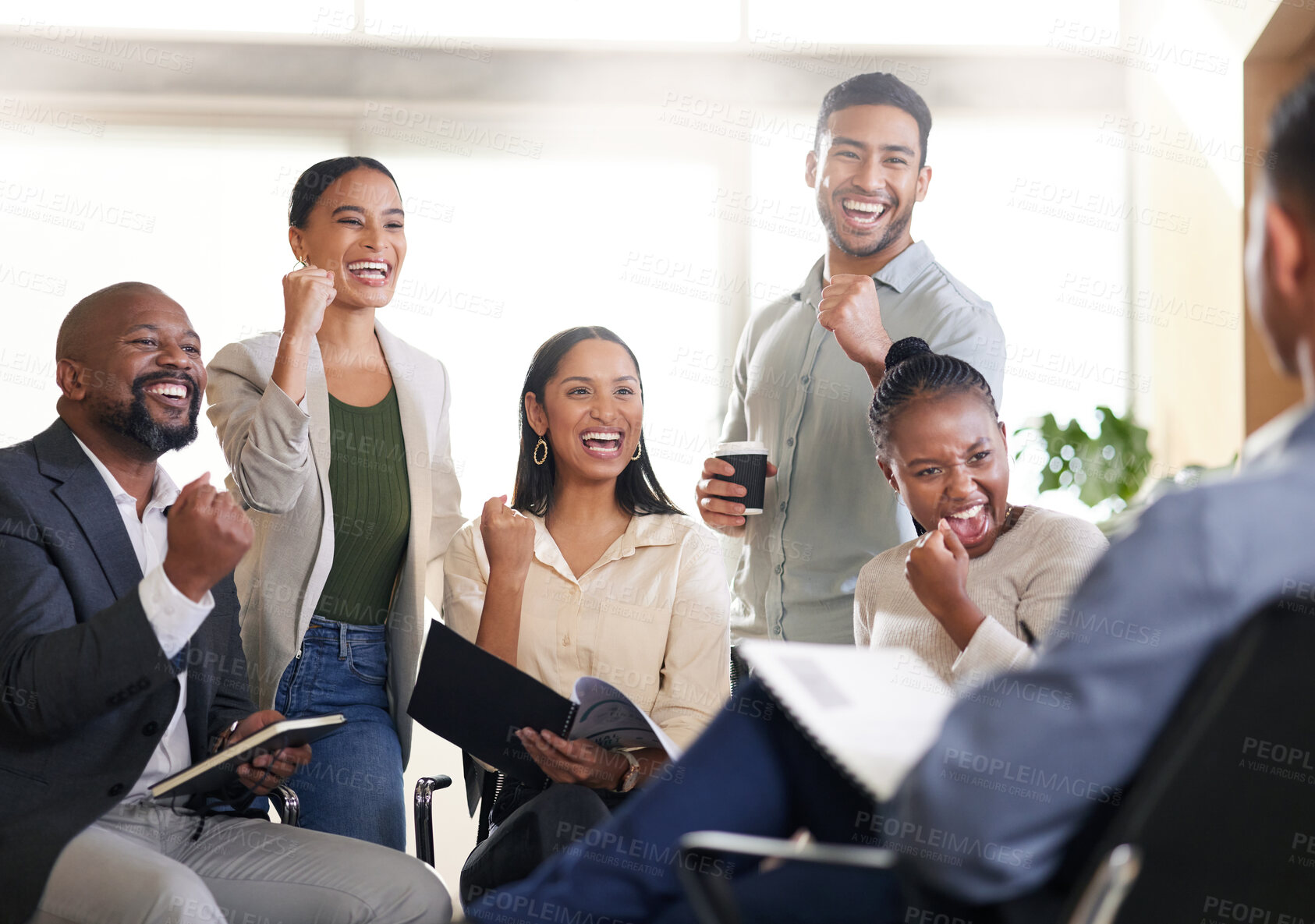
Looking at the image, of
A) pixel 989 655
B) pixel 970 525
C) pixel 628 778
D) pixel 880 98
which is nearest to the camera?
pixel 989 655

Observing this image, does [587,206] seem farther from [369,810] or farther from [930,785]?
[930,785]

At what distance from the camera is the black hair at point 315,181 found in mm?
2441

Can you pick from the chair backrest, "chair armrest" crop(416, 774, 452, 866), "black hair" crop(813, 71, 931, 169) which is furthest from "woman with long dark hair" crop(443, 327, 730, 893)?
the chair backrest

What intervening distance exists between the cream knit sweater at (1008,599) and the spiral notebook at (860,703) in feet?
0.79

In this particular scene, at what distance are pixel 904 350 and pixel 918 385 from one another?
0.24 meters

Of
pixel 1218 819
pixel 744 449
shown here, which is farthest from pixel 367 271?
pixel 1218 819

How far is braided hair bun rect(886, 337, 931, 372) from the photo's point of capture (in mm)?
2078

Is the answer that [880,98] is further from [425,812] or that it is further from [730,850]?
[730,850]

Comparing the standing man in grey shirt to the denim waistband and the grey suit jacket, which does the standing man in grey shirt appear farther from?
the grey suit jacket

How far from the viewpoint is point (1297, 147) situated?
88cm

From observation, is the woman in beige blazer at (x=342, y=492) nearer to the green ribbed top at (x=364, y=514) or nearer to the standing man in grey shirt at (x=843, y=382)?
the green ribbed top at (x=364, y=514)

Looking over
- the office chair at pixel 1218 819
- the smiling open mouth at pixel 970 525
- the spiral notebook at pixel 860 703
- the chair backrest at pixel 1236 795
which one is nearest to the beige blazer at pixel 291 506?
the smiling open mouth at pixel 970 525

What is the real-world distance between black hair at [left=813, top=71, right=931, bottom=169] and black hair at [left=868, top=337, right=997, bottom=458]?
0.74m

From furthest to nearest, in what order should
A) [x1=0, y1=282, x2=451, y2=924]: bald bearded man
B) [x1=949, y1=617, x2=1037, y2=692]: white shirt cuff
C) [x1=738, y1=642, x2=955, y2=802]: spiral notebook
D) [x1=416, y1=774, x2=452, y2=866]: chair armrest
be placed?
[x1=416, y1=774, x2=452, y2=866]: chair armrest → [x1=0, y1=282, x2=451, y2=924]: bald bearded man → [x1=949, y1=617, x2=1037, y2=692]: white shirt cuff → [x1=738, y1=642, x2=955, y2=802]: spiral notebook
